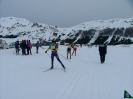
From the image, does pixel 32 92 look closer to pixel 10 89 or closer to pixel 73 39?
pixel 10 89

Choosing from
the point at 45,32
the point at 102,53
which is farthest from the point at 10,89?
the point at 45,32

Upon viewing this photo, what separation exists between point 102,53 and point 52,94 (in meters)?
9.33

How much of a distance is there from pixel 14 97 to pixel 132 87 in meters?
4.18

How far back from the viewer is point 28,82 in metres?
7.04

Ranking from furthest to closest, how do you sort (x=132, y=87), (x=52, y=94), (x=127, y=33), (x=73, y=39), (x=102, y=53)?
(x=73, y=39), (x=127, y=33), (x=102, y=53), (x=132, y=87), (x=52, y=94)

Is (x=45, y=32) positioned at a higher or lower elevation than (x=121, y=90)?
higher

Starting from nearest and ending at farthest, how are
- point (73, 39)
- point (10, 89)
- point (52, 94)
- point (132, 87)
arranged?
1. point (52, 94)
2. point (10, 89)
3. point (132, 87)
4. point (73, 39)

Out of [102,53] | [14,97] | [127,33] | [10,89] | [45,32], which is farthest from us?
[45,32]

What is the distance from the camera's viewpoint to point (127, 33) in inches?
4717

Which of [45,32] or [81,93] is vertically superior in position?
[45,32]

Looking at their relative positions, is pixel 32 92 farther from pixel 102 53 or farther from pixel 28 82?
pixel 102 53

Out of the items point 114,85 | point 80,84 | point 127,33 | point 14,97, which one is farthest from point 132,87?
point 127,33

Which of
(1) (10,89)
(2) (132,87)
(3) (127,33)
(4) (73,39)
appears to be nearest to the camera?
(1) (10,89)

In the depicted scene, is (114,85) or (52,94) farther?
(114,85)
